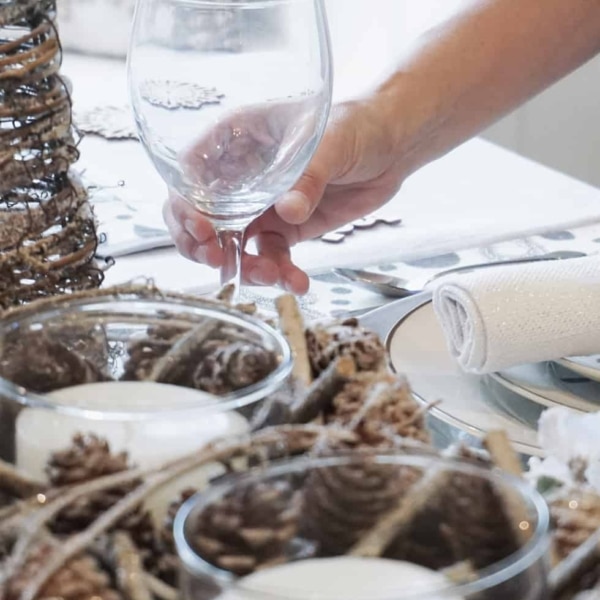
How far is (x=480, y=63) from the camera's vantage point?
3.34 feet

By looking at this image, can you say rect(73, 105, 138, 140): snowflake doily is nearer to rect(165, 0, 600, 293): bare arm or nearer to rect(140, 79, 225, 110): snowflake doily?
rect(165, 0, 600, 293): bare arm

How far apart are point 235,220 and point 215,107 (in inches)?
2.4

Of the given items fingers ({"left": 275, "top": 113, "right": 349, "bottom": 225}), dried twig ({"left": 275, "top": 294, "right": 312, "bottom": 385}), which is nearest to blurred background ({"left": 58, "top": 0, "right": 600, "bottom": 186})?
fingers ({"left": 275, "top": 113, "right": 349, "bottom": 225})

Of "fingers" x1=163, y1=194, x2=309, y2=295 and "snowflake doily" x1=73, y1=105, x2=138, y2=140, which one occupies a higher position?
"fingers" x1=163, y1=194, x2=309, y2=295

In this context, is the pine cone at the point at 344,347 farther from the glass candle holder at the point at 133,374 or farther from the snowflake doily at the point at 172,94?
the snowflake doily at the point at 172,94

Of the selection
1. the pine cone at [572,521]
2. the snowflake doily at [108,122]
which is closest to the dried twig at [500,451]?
the pine cone at [572,521]

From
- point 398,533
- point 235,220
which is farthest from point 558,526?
point 235,220

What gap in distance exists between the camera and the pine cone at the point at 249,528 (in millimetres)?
259

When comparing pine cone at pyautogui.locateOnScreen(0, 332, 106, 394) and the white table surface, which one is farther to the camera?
the white table surface

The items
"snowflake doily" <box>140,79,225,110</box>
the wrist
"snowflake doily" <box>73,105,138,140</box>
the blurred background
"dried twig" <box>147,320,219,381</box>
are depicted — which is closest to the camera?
"dried twig" <box>147,320,219,381</box>

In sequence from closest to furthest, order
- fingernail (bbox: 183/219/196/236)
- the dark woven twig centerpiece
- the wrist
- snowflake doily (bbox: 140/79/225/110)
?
the dark woven twig centerpiece → snowflake doily (bbox: 140/79/225/110) → fingernail (bbox: 183/219/196/236) → the wrist

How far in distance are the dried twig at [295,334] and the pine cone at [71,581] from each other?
0.12m

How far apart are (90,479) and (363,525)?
70mm

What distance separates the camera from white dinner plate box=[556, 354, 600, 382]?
63cm
